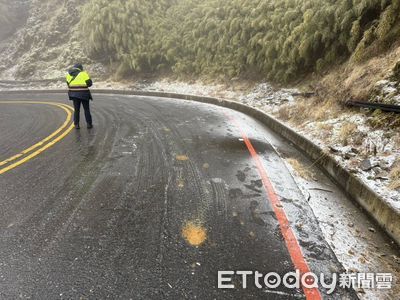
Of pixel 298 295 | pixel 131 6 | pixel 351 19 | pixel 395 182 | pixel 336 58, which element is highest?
pixel 131 6

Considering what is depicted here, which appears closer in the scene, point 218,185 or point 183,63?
point 218,185

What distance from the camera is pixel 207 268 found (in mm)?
3266

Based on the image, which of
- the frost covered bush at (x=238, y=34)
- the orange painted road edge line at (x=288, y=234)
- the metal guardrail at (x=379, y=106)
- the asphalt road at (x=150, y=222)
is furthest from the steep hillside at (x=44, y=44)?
the orange painted road edge line at (x=288, y=234)

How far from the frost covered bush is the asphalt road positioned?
538cm

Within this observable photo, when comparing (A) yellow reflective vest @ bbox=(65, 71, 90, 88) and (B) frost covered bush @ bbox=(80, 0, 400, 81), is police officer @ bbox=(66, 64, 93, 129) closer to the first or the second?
(A) yellow reflective vest @ bbox=(65, 71, 90, 88)

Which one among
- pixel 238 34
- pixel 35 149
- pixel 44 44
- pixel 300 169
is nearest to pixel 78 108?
pixel 35 149

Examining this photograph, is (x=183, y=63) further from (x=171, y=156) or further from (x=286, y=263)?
(x=286, y=263)

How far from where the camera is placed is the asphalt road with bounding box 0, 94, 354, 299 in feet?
10.1

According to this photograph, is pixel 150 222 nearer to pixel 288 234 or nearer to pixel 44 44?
pixel 288 234

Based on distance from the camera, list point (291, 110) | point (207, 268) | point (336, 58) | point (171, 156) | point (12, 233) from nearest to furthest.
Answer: point (207, 268) → point (12, 233) → point (171, 156) → point (291, 110) → point (336, 58)

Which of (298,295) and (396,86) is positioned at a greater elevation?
(396,86)

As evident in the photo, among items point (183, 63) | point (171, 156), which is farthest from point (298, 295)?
point (183, 63)

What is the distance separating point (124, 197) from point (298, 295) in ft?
9.31

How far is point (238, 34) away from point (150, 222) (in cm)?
1378
